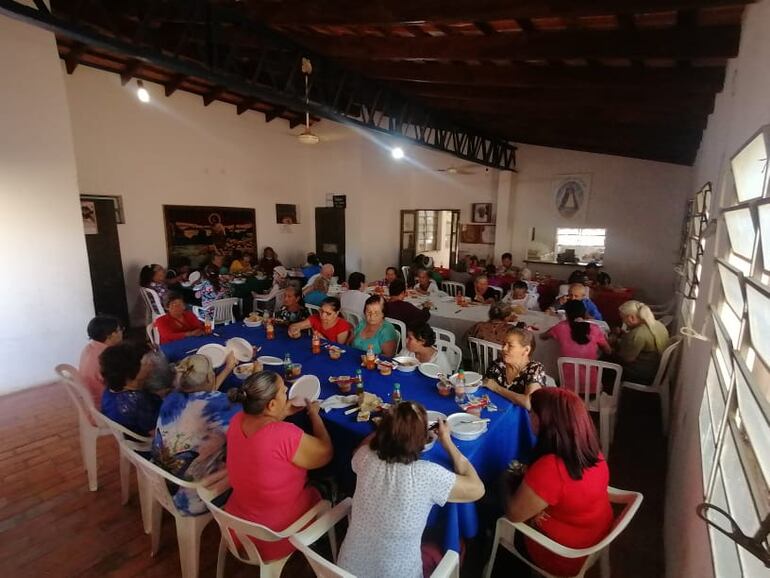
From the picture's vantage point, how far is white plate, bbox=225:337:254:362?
3.00 metres

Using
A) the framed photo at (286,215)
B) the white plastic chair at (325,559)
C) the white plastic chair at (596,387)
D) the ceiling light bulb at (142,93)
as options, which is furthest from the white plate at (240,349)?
the framed photo at (286,215)

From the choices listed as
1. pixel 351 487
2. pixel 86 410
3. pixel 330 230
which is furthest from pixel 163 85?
pixel 351 487

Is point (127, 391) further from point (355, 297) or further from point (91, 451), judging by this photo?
point (355, 297)

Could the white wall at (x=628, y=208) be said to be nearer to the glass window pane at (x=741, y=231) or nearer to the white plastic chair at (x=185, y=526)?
the glass window pane at (x=741, y=231)

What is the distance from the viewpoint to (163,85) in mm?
6637

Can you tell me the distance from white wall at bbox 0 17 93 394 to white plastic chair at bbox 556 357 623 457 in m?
5.40

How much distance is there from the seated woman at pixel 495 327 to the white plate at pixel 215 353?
217 cm

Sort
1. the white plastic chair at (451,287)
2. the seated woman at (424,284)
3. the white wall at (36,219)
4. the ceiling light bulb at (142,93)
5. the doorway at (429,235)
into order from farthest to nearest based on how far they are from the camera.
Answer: the doorway at (429,235)
the white plastic chair at (451,287)
the seated woman at (424,284)
the ceiling light bulb at (142,93)
the white wall at (36,219)

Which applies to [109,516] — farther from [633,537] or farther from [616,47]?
[616,47]

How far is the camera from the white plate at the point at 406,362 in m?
2.71

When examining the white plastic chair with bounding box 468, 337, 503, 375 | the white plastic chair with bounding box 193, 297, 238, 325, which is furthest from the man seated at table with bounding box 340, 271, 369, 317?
the white plastic chair with bounding box 193, 297, 238, 325

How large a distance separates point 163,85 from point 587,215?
8362 mm

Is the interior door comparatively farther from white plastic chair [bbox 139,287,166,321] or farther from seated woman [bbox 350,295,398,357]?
seated woman [bbox 350,295,398,357]

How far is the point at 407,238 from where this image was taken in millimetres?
10211
